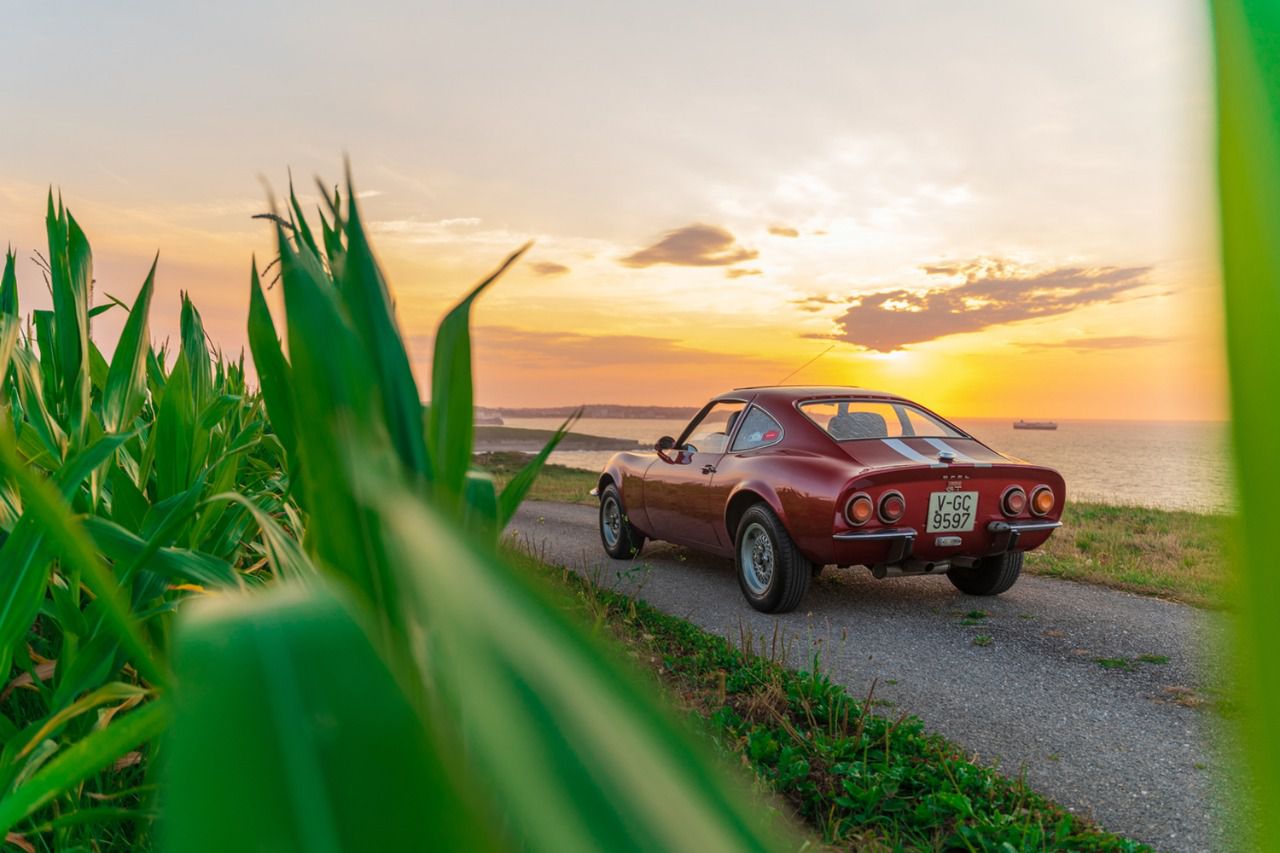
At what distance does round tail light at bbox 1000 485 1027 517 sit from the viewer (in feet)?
18.6

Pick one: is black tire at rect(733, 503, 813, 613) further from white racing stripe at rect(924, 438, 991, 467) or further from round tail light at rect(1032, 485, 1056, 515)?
round tail light at rect(1032, 485, 1056, 515)

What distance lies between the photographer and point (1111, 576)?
7.27 meters

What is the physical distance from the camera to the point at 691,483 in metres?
7.13

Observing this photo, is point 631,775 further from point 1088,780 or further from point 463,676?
point 1088,780

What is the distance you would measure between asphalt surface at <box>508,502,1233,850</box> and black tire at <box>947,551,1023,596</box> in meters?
0.13

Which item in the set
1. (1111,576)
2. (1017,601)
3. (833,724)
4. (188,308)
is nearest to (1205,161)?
(188,308)

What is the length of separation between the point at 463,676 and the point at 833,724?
3895mm

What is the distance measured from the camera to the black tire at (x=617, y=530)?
867cm

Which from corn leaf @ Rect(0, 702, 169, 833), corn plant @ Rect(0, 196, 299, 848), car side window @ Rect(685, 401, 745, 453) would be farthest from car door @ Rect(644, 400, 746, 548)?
corn leaf @ Rect(0, 702, 169, 833)

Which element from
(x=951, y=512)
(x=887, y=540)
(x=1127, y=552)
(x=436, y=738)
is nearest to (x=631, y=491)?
(x=887, y=540)

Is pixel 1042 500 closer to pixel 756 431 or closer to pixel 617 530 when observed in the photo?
pixel 756 431

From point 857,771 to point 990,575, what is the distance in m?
3.78

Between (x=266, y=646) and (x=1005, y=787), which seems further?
(x=1005, y=787)

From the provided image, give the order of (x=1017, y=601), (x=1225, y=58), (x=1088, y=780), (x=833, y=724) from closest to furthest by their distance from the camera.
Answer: (x=1225, y=58) < (x=1088, y=780) < (x=833, y=724) < (x=1017, y=601)
